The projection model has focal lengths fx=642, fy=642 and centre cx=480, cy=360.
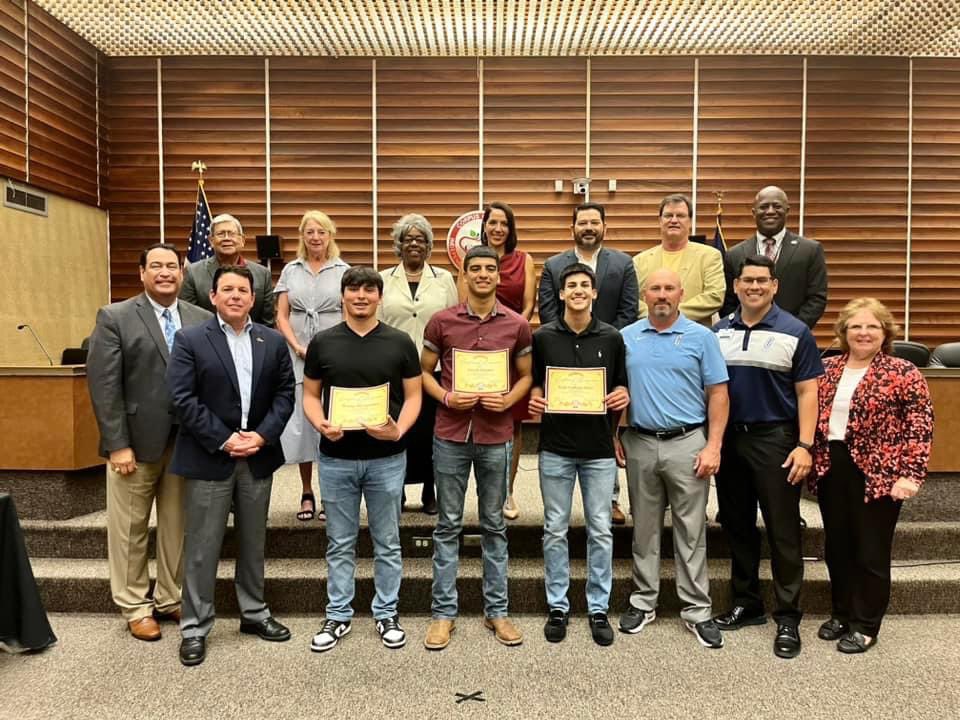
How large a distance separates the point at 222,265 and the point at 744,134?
17.4 ft

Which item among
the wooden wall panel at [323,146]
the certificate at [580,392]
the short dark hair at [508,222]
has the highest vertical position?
the wooden wall panel at [323,146]

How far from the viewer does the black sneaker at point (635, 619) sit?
282 cm

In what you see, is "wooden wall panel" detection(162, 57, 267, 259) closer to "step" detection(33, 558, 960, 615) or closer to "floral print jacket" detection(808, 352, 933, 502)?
"step" detection(33, 558, 960, 615)

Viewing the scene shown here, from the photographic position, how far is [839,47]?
6.12 metres

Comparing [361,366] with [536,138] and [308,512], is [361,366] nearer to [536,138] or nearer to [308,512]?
[308,512]

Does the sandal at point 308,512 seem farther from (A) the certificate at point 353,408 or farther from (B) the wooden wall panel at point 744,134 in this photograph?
(B) the wooden wall panel at point 744,134

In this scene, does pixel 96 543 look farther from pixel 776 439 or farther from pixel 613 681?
pixel 776 439

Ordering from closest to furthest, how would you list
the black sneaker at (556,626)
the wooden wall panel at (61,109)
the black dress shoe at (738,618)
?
the black sneaker at (556,626) → the black dress shoe at (738,618) → the wooden wall panel at (61,109)

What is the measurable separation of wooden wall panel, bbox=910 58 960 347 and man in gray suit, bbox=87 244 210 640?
6719 mm

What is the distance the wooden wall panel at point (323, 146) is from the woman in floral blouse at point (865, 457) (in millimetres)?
4760

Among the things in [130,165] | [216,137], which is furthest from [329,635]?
[130,165]

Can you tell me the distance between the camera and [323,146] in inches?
252

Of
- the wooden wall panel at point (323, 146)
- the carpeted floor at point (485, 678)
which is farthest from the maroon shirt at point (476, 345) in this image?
the wooden wall panel at point (323, 146)

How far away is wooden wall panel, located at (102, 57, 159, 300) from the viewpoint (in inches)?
250
